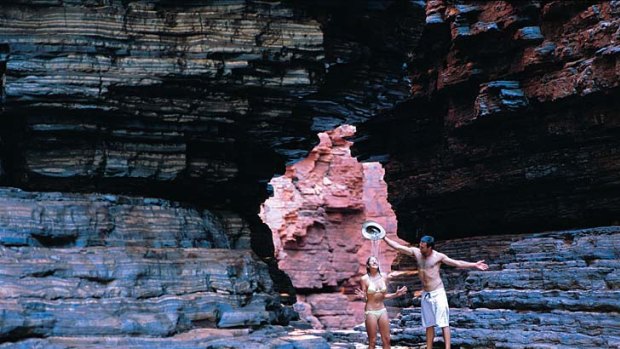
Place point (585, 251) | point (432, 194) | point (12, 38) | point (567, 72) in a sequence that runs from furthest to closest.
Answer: point (432, 194), point (567, 72), point (585, 251), point (12, 38)

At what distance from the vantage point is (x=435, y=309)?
10703mm

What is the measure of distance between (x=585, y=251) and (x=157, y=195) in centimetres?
861

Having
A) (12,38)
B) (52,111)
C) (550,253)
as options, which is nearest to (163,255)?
(52,111)

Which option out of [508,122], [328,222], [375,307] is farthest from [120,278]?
[328,222]

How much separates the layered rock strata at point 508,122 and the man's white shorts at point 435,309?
236 inches

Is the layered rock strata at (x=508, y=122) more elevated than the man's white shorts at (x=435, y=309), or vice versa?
the layered rock strata at (x=508, y=122)

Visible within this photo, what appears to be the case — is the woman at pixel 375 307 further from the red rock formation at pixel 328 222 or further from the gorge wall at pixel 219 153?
the red rock formation at pixel 328 222

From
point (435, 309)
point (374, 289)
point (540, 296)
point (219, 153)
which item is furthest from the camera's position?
point (540, 296)

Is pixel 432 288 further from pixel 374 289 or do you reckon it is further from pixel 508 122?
pixel 508 122

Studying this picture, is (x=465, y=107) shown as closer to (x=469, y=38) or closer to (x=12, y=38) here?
(x=469, y=38)

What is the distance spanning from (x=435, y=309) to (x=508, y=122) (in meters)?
6.90

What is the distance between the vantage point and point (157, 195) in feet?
33.6

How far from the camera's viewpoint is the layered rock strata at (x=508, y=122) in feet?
47.2

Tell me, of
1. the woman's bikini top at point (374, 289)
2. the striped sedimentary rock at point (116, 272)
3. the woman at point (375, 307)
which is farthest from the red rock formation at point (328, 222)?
the striped sedimentary rock at point (116, 272)
